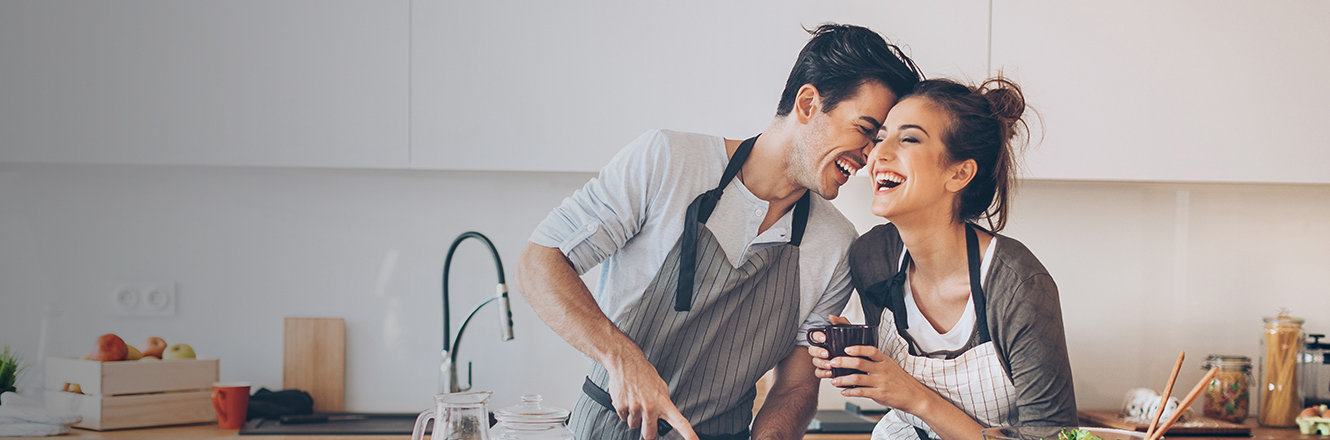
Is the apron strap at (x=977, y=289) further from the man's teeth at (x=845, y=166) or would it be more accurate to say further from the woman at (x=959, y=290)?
the man's teeth at (x=845, y=166)

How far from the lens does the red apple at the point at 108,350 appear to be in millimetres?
2021

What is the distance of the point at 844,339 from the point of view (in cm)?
135

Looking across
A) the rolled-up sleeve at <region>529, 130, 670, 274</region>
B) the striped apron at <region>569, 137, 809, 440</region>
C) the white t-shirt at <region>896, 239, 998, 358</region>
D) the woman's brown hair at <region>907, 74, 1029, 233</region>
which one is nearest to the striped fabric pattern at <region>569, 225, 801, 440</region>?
the striped apron at <region>569, 137, 809, 440</region>

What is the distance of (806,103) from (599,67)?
2.11ft

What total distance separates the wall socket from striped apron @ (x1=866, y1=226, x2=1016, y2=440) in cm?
187

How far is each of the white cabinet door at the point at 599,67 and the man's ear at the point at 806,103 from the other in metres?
0.48

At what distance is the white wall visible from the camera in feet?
7.66

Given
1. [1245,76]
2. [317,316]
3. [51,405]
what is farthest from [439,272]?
[1245,76]

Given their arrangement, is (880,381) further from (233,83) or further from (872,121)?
(233,83)

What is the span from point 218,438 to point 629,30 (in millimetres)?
1294

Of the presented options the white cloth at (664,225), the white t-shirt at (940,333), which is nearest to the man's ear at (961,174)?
the white t-shirt at (940,333)

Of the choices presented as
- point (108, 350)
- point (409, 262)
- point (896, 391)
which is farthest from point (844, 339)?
point (108, 350)

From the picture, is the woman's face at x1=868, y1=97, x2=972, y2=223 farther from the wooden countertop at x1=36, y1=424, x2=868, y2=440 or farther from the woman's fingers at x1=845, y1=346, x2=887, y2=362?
the wooden countertop at x1=36, y1=424, x2=868, y2=440

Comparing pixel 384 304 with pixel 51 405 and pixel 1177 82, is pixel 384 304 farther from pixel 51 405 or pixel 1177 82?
pixel 1177 82
